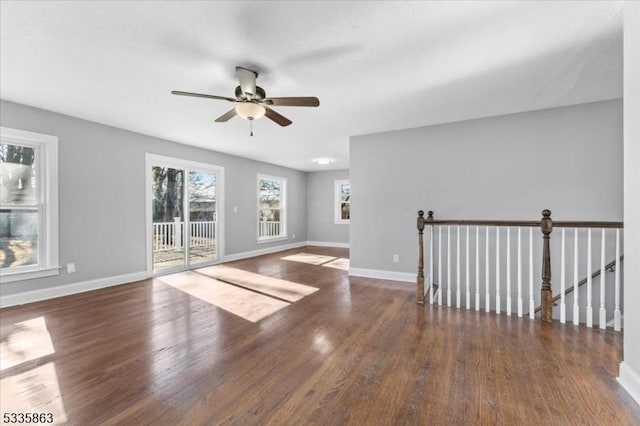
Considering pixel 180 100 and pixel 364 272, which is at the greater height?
pixel 180 100

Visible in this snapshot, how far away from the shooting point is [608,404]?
5.31 ft

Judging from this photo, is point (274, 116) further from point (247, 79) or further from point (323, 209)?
point (323, 209)

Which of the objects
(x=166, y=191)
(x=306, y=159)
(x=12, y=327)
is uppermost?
(x=306, y=159)

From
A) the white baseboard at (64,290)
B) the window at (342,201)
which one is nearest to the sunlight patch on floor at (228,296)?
the white baseboard at (64,290)

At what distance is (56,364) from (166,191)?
3.58 meters

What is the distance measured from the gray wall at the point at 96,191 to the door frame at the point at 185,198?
75 mm

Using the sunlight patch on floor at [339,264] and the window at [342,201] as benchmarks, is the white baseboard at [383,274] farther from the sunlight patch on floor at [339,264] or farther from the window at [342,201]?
the window at [342,201]

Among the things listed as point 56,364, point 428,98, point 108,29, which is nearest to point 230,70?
point 108,29

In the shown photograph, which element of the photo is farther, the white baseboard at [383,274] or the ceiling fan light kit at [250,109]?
the white baseboard at [383,274]

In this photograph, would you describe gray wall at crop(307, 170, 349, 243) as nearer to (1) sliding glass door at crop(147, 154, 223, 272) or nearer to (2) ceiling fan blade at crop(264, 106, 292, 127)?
(1) sliding glass door at crop(147, 154, 223, 272)

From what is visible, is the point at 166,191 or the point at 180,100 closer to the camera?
the point at 180,100

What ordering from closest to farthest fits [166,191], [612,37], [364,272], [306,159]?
[612,37] → [364,272] → [166,191] → [306,159]

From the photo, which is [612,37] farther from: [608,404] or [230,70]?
[230,70]

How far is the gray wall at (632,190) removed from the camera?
164 centimetres
